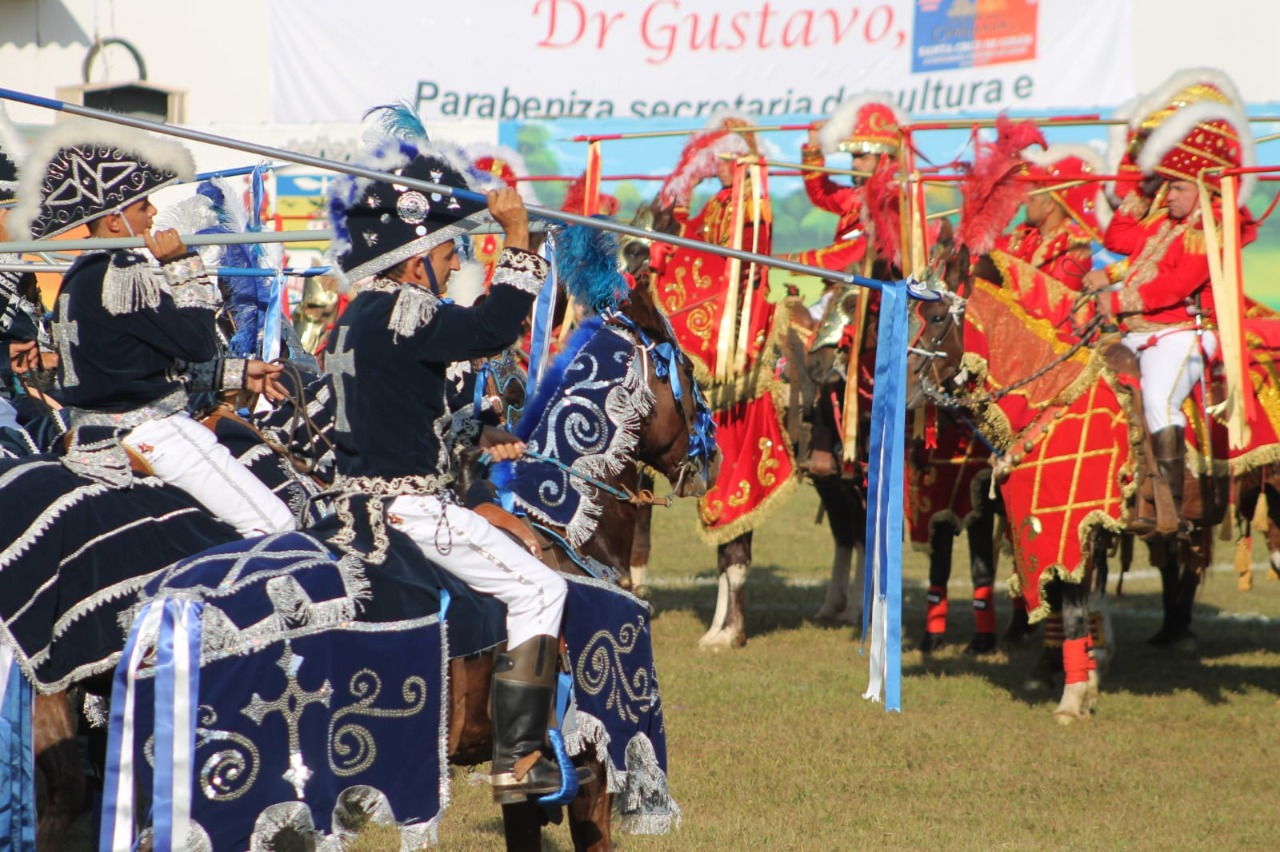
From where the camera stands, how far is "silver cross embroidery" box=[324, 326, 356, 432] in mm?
4527

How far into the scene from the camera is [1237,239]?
727 centimetres

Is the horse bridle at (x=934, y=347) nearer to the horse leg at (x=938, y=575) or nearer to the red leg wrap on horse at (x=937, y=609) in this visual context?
the horse leg at (x=938, y=575)

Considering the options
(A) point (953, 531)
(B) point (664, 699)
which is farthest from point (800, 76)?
(B) point (664, 699)

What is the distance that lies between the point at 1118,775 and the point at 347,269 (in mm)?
4916

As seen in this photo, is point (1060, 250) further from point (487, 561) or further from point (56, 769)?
point (56, 769)

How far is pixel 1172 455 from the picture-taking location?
786 cm

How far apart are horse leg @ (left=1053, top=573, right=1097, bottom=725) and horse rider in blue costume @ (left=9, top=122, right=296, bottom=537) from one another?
4.91 metres

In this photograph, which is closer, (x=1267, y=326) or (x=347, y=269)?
(x=347, y=269)

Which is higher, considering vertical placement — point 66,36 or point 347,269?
point 66,36

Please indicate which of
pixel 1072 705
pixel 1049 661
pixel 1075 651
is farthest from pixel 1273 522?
pixel 1072 705

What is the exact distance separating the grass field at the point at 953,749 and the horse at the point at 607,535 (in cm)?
117

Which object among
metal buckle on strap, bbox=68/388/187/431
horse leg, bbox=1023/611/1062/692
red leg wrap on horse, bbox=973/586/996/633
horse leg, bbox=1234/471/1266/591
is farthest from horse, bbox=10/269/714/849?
red leg wrap on horse, bbox=973/586/996/633

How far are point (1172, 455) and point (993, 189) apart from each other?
1789 mm

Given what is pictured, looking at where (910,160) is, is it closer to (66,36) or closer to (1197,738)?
(1197,738)
